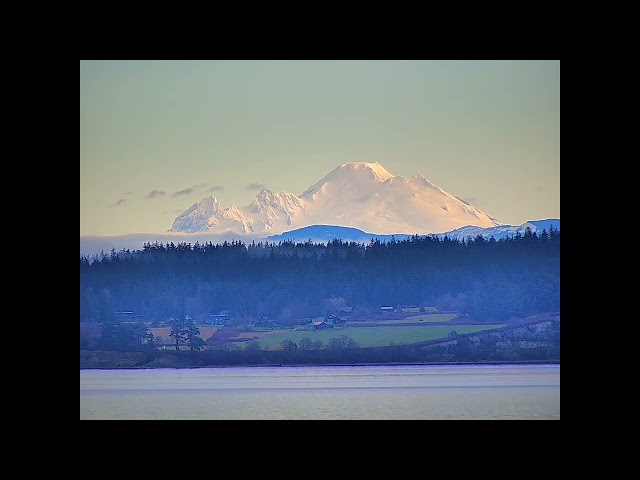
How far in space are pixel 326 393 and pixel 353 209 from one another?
12.4 feet

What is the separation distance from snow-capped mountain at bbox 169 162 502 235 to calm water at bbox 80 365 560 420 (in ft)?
10.2

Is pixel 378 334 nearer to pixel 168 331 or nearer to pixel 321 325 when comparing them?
pixel 321 325

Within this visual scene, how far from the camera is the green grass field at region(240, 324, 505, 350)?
926 inches

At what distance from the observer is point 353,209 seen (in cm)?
1997

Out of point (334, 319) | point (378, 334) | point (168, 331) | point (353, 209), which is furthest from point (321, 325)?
point (353, 209)

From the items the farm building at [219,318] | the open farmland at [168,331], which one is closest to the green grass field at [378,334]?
the farm building at [219,318]

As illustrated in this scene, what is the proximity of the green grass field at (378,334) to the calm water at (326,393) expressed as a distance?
2.06 feet

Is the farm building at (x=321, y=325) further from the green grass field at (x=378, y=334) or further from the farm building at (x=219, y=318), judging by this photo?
the farm building at (x=219, y=318)

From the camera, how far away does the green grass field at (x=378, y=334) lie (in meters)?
23.5
